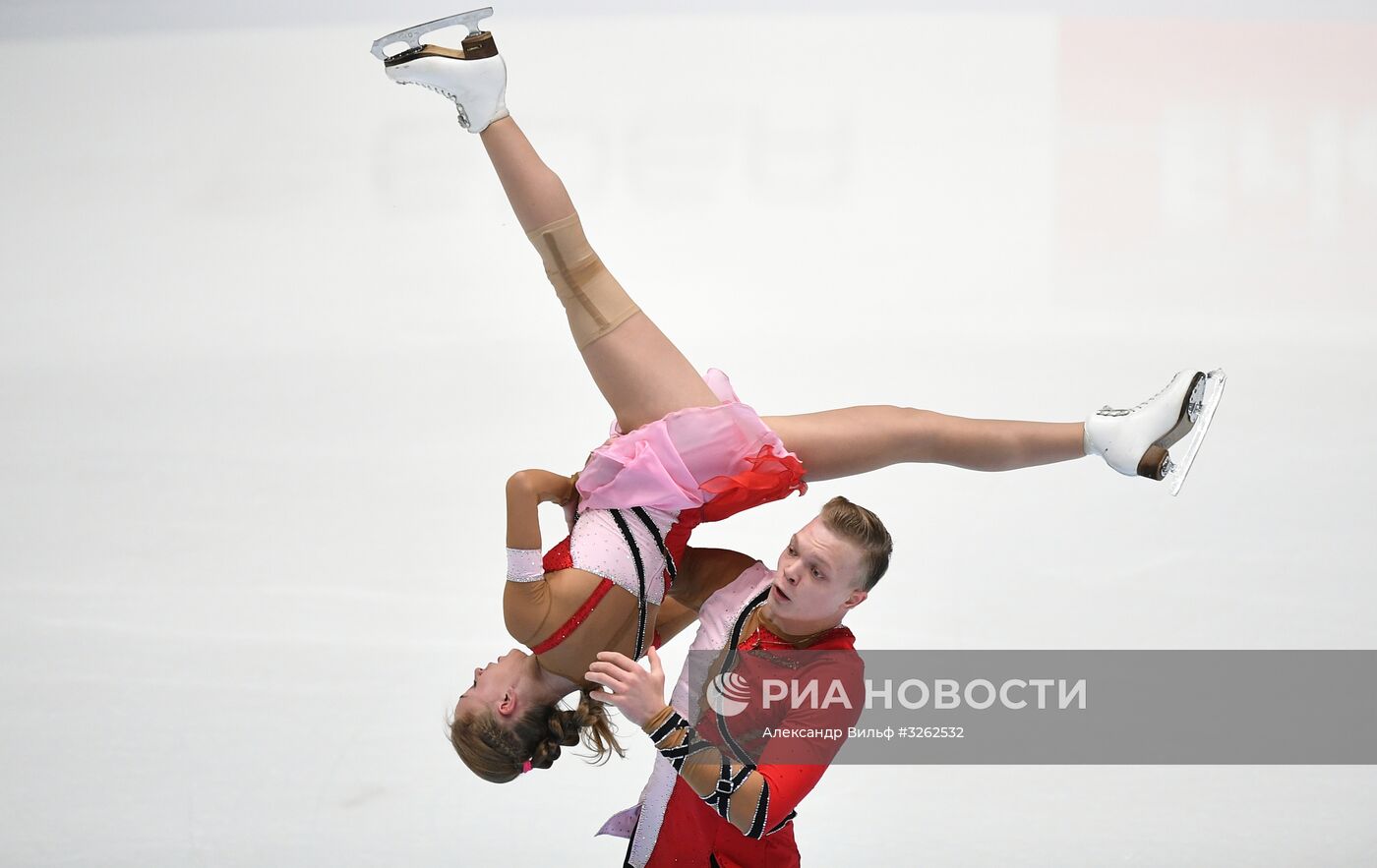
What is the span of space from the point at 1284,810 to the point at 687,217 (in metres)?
3.82

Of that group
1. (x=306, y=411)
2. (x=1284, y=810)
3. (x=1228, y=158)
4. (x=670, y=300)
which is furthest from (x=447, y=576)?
(x=1228, y=158)

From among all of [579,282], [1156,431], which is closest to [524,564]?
[579,282]

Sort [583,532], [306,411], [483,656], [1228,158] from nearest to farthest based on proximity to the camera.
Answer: [583,532] → [483,656] → [306,411] → [1228,158]

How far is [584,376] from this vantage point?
17.8 ft

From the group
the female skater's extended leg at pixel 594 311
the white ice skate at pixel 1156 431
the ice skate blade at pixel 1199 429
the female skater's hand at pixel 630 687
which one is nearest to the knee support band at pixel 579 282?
the female skater's extended leg at pixel 594 311

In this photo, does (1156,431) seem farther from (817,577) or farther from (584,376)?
(584,376)

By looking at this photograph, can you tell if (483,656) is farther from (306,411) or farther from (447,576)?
(306,411)

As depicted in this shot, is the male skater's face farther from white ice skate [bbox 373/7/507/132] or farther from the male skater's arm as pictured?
white ice skate [bbox 373/7/507/132]

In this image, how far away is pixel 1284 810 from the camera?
11.4 feet

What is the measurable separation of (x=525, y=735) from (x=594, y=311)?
36.2 inches

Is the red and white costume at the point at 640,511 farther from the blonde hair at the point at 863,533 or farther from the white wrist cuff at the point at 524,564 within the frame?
the blonde hair at the point at 863,533

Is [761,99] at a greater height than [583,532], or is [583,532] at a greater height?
[761,99]

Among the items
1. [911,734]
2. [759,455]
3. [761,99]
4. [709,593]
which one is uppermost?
[761,99]

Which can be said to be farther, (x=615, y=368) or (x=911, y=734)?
(x=911, y=734)
